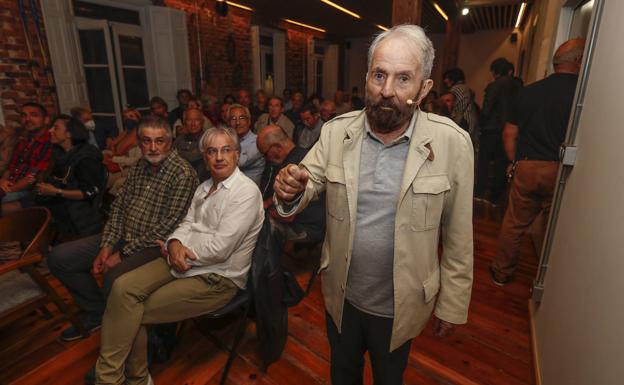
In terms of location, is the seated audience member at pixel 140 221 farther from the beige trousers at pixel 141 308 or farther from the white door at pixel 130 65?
the white door at pixel 130 65

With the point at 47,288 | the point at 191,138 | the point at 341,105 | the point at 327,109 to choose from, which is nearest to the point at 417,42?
the point at 47,288

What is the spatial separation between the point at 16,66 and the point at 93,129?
1056 millimetres

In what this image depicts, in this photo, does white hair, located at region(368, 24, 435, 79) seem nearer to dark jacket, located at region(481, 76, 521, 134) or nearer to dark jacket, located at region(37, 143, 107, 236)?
dark jacket, located at region(37, 143, 107, 236)

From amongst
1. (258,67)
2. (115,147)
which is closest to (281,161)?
(115,147)

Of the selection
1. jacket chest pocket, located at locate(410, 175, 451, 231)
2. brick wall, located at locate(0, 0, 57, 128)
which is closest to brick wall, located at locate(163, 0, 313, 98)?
brick wall, located at locate(0, 0, 57, 128)

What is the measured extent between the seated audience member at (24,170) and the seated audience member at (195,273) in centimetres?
176

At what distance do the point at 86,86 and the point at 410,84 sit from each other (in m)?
5.30

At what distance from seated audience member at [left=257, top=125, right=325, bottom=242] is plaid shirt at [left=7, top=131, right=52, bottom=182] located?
5.77 ft

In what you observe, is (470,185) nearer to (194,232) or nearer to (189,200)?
(194,232)

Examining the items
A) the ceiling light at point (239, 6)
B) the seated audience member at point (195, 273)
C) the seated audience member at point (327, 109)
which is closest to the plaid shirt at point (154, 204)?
the seated audience member at point (195, 273)

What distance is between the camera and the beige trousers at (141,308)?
5.02ft

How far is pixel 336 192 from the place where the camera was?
3.56 feet

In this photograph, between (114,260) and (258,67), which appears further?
(258,67)

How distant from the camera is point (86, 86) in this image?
4.83 meters
